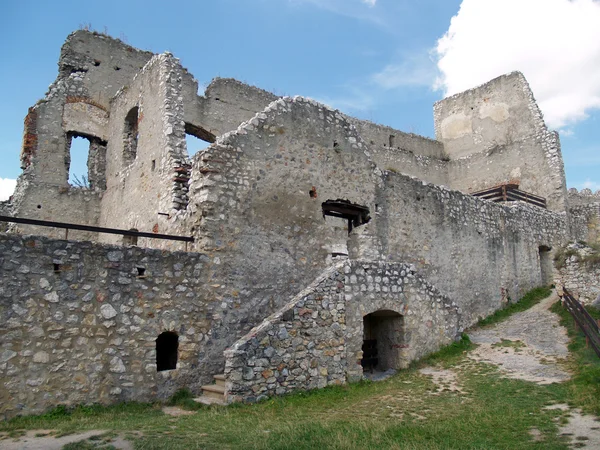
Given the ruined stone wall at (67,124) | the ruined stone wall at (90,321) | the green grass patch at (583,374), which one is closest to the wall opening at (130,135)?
the ruined stone wall at (67,124)

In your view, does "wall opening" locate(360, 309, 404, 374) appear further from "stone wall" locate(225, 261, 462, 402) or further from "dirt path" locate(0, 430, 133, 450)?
"dirt path" locate(0, 430, 133, 450)

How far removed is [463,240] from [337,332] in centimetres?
835

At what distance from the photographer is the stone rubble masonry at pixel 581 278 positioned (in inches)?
598

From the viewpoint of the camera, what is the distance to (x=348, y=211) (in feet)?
42.9

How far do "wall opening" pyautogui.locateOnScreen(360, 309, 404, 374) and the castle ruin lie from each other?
40 millimetres

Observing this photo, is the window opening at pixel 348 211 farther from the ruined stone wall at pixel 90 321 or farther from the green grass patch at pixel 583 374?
the green grass patch at pixel 583 374

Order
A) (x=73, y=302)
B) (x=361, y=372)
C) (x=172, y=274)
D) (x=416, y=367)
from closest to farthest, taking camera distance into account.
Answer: (x=73, y=302)
(x=172, y=274)
(x=361, y=372)
(x=416, y=367)

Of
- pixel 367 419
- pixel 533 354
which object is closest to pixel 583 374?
pixel 533 354

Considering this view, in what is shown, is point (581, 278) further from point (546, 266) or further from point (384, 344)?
point (384, 344)

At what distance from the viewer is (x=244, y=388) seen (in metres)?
8.14

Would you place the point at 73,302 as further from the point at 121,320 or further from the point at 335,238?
the point at 335,238

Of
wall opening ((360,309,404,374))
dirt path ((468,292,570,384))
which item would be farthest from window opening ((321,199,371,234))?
dirt path ((468,292,570,384))

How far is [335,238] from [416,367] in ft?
11.4

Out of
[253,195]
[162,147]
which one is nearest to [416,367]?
[253,195]
